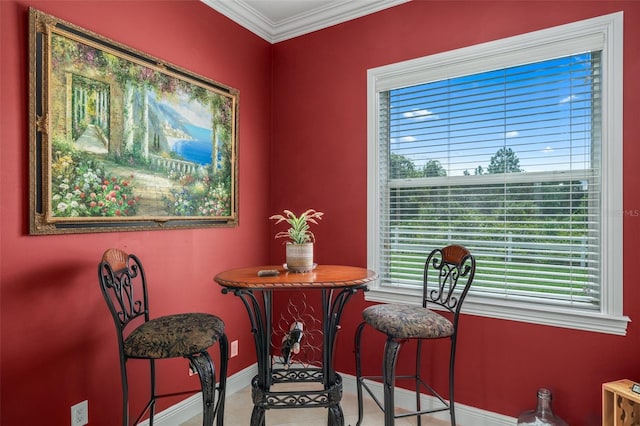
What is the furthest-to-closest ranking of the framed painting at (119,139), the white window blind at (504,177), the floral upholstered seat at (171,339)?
the white window blind at (504,177)
the framed painting at (119,139)
the floral upholstered seat at (171,339)

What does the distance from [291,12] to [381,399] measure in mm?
2968

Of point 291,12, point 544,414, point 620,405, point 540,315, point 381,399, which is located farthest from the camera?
point 291,12

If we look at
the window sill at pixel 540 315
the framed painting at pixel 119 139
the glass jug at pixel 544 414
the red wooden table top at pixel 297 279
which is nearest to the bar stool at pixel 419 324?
the window sill at pixel 540 315

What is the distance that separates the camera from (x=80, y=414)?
1.87 m

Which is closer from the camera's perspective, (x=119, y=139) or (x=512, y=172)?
(x=119, y=139)

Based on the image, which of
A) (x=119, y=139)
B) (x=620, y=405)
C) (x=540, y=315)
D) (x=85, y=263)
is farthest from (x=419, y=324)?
(x=119, y=139)

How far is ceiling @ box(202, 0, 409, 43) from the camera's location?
271cm

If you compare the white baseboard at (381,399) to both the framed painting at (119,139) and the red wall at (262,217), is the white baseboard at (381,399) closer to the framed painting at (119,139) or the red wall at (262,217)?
the red wall at (262,217)

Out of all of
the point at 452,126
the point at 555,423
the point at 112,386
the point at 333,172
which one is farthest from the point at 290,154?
the point at 555,423

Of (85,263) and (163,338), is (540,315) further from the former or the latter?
(85,263)

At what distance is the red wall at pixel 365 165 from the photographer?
193cm

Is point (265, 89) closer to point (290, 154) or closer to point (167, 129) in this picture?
point (290, 154)

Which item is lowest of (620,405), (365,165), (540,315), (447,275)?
(620,405)

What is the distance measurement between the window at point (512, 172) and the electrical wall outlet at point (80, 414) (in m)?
1.78
